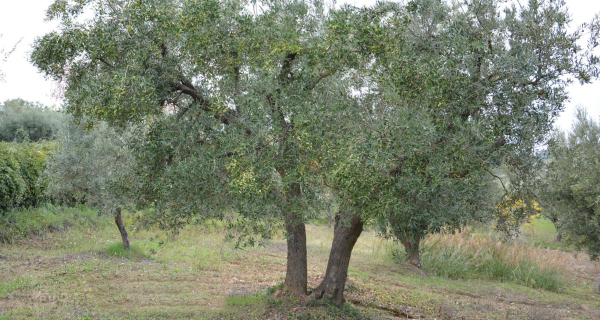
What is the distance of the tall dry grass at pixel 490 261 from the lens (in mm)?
17672

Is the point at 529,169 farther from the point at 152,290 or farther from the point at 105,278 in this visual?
the point at 105,278

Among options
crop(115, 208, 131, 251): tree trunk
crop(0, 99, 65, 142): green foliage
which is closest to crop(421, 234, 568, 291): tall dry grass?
crop(115, 208, 131, 251): tree trunk

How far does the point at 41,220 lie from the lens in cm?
1861

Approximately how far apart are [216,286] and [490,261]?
12581 millimetres

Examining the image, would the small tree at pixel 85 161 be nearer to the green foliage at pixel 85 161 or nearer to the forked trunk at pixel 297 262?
the green foliage at pixel 85 161

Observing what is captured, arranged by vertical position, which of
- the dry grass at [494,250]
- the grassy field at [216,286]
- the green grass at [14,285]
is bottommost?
the green grass at [14,285]

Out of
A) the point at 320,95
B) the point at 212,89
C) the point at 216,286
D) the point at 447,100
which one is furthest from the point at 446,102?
the point at 216,286

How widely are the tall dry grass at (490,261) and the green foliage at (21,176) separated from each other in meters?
17.2

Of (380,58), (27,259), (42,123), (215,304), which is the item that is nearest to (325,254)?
(215,304)

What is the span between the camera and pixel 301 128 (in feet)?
22.2

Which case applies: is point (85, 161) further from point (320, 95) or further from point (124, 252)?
point (320, 95)

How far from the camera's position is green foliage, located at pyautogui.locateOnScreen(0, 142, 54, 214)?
16.9m

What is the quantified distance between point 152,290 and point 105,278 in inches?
73.0

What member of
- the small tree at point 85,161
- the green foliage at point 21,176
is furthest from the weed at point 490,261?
the green foliage at point 21,176
